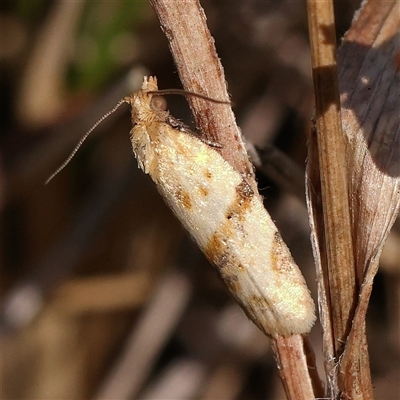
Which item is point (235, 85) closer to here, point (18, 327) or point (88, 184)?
point (88, 184)

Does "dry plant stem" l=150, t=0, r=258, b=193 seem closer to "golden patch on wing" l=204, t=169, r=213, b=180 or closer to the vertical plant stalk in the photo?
the vertical plant stalk

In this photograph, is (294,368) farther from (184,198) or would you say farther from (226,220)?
(184,198)

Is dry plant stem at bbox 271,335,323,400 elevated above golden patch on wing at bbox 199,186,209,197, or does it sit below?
below

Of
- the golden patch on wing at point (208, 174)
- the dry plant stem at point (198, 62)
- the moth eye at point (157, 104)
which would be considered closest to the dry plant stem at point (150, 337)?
the moth eye at point (157, 104)

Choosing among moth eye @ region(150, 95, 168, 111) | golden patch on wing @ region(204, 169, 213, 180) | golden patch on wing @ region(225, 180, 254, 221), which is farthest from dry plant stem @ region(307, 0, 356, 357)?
moth eye @ region(150, 95, 168, 111)

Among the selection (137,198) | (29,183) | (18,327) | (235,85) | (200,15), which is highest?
(200,15)

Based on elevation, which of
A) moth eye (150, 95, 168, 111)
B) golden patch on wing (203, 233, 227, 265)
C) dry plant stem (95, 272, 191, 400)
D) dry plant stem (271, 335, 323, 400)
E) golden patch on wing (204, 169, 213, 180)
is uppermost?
moth eye (150, 95, 168, 111)

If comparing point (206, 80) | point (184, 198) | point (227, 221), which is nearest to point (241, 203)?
point (227, 221)

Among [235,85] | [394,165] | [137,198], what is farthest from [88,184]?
[394,165]
